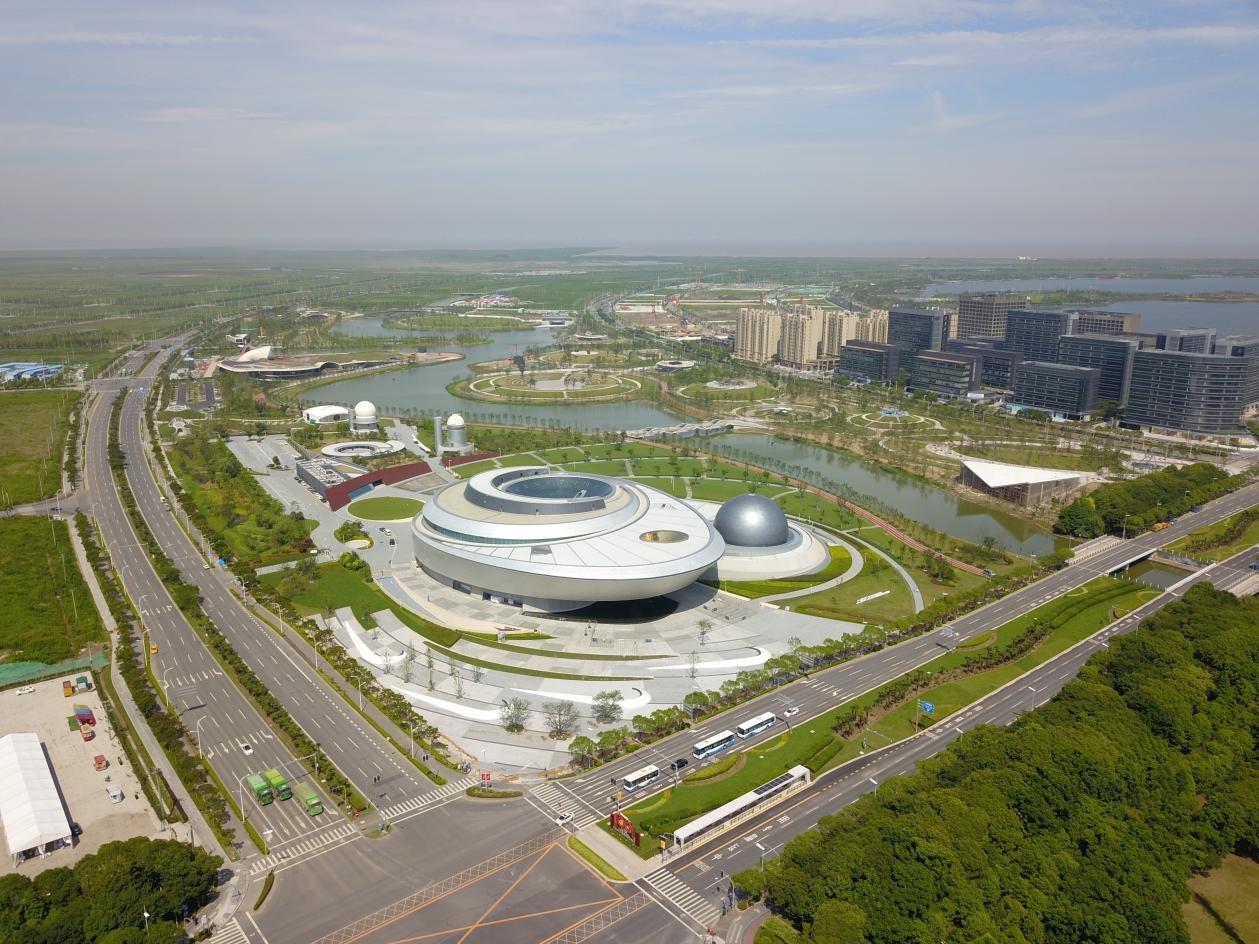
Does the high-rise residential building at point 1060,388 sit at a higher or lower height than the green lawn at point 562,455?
higher

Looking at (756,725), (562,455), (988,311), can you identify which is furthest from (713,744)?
(988,311)

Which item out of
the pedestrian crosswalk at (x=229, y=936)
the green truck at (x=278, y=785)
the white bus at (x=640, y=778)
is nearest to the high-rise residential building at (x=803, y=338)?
the white bus at (x=640, y=778)

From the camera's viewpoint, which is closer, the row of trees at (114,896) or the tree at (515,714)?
the row of trees at (114,896)

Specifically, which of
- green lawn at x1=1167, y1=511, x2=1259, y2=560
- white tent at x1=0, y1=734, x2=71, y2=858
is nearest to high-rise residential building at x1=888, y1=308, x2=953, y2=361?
green lawn at x1=1167, y1=511, x2=1259, y2=560

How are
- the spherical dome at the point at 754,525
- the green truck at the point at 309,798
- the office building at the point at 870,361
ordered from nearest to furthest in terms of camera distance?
the green truck at the point at 309,798 < the spherical dome at the point at 754,525 < the office building at the point at 870,361

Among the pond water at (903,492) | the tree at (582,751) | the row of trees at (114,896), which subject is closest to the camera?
the row of trees at (114,896)

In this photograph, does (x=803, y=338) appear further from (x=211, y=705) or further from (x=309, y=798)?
(x=309, y=798)

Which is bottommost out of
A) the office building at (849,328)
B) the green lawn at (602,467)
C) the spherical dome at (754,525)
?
the green lawn at (602,467)

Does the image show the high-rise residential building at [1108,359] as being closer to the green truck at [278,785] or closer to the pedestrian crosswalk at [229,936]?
the green truck at [278,785]
